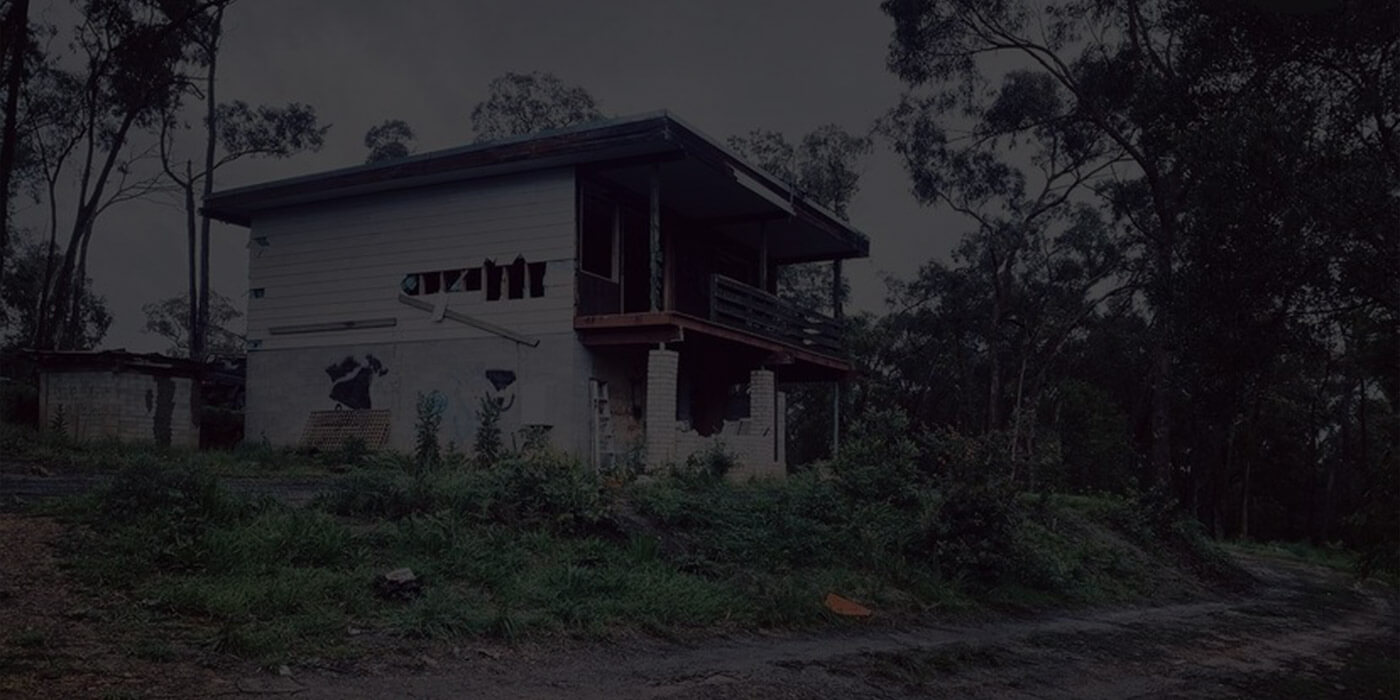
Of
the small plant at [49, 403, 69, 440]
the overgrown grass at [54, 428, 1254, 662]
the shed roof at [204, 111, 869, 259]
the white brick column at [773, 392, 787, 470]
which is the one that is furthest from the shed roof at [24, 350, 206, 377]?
the white brick column at [773, 392, 787, 470]

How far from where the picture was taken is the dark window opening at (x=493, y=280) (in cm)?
1848

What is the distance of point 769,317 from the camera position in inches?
838

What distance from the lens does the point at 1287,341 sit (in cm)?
1187

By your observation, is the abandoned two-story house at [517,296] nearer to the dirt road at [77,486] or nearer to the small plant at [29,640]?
the dirt road at [77,486]

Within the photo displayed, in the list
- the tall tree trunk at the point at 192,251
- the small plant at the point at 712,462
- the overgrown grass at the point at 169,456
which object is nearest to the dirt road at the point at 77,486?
the overgrown grass at the point at 169,456

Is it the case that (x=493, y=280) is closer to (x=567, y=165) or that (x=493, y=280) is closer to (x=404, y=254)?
(x=404, y=254)

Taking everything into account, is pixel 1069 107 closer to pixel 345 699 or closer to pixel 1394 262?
pixel 1394 262

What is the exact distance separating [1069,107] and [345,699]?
27.3 metres

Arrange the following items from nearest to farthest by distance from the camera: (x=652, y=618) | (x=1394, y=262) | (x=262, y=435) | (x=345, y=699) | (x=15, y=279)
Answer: (x=345, y=699)
(x=652, y=618)
(x=1394, y=262)
(x=262, y=435)
(x=15, y=279)

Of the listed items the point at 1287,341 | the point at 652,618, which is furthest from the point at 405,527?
the point at 1287,341

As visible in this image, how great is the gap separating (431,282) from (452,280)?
1.65 ft

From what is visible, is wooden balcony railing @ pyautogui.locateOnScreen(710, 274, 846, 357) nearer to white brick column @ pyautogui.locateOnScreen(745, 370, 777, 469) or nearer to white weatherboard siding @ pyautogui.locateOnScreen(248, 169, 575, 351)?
white brick column @ pyautogui.locateOnScreen(745, 370, 777, 469)

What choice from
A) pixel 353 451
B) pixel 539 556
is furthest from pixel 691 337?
pixel 539 556

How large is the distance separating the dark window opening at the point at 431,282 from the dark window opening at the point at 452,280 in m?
0.15
